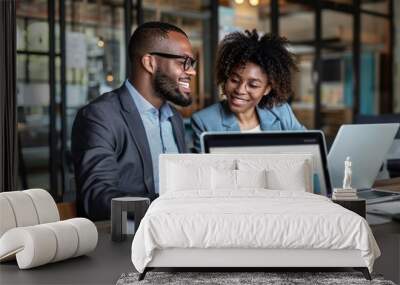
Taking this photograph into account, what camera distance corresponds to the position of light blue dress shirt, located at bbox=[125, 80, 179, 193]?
15.5 feet

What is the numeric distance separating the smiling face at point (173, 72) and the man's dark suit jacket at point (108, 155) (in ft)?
1.18

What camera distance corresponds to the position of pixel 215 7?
8.27 m

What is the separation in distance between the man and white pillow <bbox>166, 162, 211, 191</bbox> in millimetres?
672

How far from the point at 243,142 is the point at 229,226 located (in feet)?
3.92

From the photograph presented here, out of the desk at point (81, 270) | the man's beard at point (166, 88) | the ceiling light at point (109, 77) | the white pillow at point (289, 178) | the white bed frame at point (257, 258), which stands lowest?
the desk at point (81, 270)

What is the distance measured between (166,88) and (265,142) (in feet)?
3.87

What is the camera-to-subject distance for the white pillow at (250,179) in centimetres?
396

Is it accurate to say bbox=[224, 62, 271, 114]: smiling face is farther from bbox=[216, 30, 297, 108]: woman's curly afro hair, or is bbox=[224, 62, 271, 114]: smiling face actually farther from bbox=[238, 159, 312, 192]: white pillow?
bbox=[238, 159, 312, 192]: white pillow

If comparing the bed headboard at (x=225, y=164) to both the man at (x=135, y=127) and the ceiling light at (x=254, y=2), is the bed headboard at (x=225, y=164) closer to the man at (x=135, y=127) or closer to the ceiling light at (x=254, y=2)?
the man at (x=135, y=127)

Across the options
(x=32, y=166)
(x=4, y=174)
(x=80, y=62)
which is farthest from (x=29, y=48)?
(x=4, y=174)

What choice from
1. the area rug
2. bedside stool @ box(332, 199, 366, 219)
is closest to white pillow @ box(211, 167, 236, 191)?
bedside stool @ box(332, 199, 366, 219)

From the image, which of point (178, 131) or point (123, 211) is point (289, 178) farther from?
point (178, 131)

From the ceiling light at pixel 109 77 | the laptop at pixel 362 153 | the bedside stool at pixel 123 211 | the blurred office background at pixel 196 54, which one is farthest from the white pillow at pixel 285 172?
the ceiling light at pixel 109 77

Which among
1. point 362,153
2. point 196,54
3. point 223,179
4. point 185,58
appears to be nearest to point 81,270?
point 223,179
